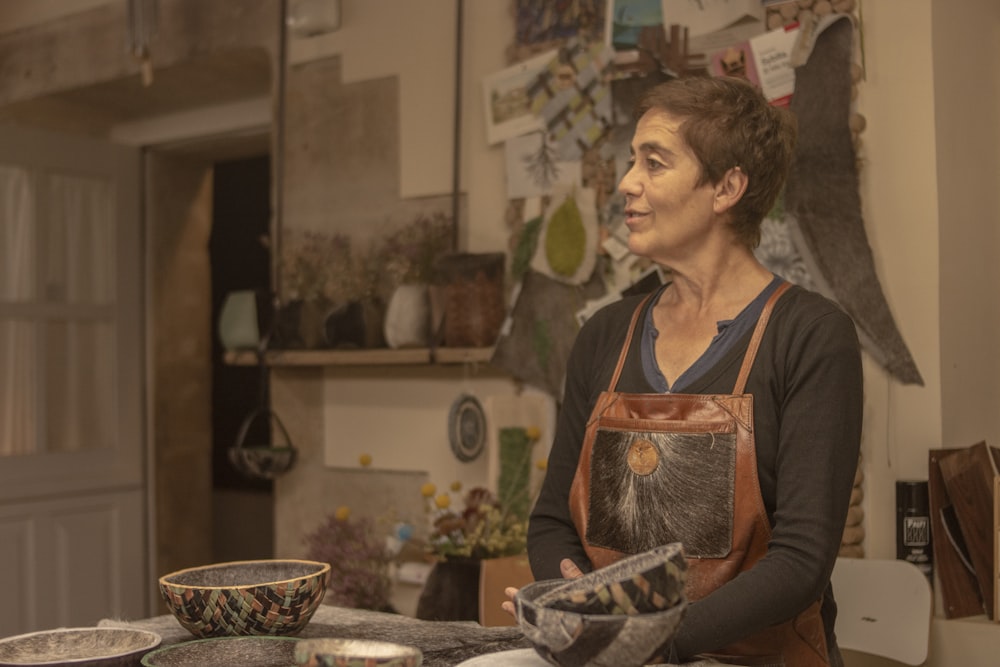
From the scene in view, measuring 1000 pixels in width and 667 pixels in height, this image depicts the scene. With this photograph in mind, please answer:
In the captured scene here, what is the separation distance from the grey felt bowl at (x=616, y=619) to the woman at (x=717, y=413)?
0.34 m

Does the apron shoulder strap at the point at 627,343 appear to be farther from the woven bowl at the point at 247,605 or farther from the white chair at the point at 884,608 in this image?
the white chair at the point at 884,608

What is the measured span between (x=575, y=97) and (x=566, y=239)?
37cm

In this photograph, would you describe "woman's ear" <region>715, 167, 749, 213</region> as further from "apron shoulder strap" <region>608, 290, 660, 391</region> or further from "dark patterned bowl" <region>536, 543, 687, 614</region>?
"dark patterned bowl" <region>536, 543, 687, 614</region>

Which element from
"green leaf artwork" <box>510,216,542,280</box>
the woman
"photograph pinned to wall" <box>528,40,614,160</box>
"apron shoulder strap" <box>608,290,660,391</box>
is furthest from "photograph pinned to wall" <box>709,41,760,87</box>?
"apron shoulder strap" <box>608,290,660,391</box>

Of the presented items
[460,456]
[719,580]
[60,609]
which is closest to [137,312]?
[60,609]

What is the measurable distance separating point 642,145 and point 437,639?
80 cm

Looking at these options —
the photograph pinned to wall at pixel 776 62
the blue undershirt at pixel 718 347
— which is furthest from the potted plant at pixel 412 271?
the blue undershirt at pixel 718 347

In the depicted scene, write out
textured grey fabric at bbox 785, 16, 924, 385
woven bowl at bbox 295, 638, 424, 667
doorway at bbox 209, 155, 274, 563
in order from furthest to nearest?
doorway at bbox 209, 155, 274, 563
textured grey fabric at bbox 785, 16, 924, 385
woven bowl at bbox 295, 638, 424, 667

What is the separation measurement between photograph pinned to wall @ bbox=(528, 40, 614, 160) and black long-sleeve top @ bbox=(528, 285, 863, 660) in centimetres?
133

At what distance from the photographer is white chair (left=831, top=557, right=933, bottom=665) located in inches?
89.7

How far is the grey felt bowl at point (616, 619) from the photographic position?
103 centimetres

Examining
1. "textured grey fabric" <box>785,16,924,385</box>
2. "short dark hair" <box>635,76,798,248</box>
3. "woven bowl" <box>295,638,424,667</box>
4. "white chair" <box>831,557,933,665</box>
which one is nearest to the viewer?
"woven bowl" <box>295,638,424,667</box>

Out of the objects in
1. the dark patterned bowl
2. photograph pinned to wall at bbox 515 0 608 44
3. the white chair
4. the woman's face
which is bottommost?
the white chair

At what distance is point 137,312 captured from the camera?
479cm
